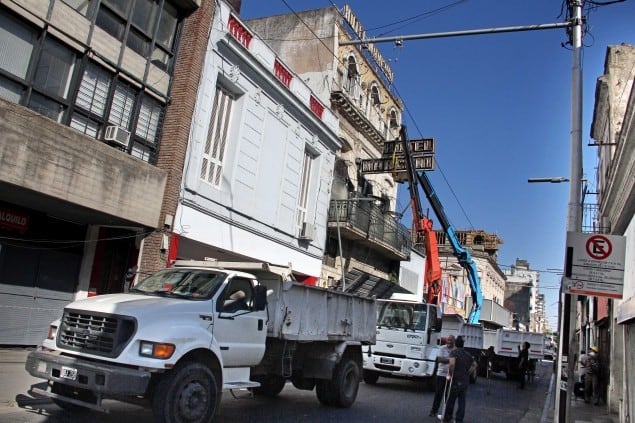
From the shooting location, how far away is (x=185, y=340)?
6766 millimetres

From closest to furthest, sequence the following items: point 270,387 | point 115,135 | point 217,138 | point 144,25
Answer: point 270,387
point 115,135
point 144,25
point 217,138

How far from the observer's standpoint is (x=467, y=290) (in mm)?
57438

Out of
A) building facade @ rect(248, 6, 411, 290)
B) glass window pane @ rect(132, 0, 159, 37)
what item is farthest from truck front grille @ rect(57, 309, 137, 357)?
building facade @ rect(248, 6, 411, 290)

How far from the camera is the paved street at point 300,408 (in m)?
7.30

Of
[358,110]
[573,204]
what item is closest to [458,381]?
[573,204]

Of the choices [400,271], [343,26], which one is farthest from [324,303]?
[400,271]

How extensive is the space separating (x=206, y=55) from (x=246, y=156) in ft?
11.2

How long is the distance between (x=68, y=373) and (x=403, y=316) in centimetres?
1126

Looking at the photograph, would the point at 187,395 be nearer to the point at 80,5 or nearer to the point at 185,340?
the point at 185,340

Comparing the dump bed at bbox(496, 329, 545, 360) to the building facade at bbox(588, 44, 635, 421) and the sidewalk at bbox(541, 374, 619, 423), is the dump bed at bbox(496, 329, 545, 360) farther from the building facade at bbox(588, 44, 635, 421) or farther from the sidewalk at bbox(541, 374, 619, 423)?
the sidewalk at bbox(541, 374, 619, 423)

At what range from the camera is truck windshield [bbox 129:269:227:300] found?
25.1 feet

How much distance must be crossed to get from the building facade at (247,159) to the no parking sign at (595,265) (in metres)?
10.0

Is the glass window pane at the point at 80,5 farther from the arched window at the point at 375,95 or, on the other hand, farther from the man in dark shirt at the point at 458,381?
the arched window at the point at 375,95

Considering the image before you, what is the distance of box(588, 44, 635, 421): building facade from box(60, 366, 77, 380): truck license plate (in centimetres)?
877
